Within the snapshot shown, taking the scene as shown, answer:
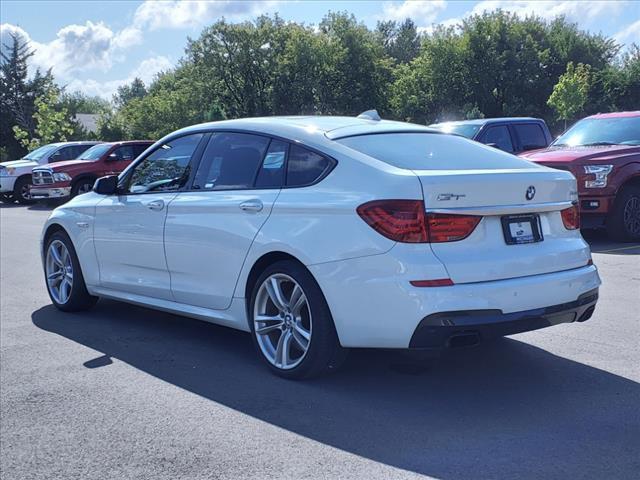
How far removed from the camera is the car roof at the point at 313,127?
16.2ft

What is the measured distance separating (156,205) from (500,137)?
9.15 meters

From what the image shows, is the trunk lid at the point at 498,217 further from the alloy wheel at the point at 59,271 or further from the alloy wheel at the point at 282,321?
the alloy wheel at the point at 59,271

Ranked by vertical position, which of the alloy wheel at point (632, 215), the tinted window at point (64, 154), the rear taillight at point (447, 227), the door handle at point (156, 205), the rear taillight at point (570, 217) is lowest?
the alloy wheel at point (632, 215)

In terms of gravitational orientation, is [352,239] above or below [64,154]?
below

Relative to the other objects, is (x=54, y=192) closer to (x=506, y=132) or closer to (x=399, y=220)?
(x=506, y=132)

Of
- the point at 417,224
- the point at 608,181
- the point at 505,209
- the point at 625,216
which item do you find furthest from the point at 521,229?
the point at 625,216

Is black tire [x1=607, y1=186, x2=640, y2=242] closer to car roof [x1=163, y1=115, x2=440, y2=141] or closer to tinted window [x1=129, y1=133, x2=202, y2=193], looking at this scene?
car roof [x1=163, y1=115, x2=440, y2=141]

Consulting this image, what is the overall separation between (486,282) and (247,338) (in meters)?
2.50

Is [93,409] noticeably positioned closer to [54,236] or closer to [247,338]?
[247,338]

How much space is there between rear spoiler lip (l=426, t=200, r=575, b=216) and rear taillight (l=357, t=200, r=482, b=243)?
28mm

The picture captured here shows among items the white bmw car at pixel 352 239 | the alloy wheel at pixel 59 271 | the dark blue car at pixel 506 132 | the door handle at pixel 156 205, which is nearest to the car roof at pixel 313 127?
the white bmw car at pixel 352 239

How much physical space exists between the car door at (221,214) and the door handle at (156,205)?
5.3 inches

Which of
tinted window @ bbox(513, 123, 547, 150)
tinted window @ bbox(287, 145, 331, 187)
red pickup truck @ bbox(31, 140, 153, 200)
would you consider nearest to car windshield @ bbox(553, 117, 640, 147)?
tinted window @ bbox(513, 123, 547, 150)

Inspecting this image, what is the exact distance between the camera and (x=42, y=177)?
69.2 ft
